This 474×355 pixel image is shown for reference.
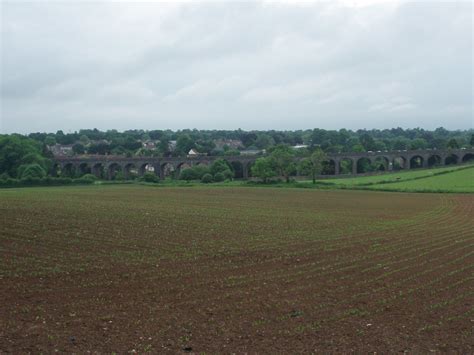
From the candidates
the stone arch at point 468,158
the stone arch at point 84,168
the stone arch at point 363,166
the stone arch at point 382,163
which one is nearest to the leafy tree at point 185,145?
the stone arch at point 84,168

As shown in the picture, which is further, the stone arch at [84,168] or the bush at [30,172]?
the stone arch at [84,168]

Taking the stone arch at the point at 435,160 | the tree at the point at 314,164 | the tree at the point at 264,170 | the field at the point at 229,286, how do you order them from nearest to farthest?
the field at the point at 229,286 < the tree at the point at 264,170 < the tree at the point at 314,164 < the stone arch at the point at 435,160

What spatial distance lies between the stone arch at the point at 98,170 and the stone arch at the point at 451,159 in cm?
8587

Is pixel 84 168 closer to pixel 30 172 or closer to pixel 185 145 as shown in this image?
pixel 30 172

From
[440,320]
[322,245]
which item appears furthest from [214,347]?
[322,245]

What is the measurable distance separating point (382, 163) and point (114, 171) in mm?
70316

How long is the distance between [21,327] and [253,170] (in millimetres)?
75910

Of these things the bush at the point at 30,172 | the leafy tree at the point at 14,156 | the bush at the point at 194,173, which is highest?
the leafy tree at the point at 14,156

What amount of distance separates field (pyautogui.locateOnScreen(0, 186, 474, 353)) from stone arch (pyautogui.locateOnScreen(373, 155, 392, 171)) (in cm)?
8976

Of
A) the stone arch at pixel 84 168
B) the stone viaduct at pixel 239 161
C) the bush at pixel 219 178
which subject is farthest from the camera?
the stone arch at pixel 84 168

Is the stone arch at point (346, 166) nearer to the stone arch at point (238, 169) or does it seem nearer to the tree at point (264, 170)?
the stone arch at point (238, 169)

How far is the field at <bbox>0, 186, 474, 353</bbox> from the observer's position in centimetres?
1222

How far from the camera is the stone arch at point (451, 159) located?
115356mm

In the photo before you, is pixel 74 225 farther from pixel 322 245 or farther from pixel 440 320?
pixel 440 320
